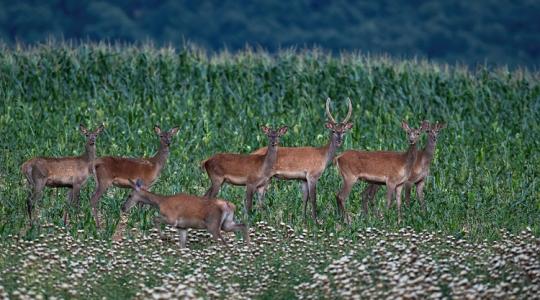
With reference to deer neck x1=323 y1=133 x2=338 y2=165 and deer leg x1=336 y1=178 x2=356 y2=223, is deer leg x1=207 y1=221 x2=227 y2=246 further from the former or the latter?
deer neck x1=323 y1=133 x2=338 y2=165

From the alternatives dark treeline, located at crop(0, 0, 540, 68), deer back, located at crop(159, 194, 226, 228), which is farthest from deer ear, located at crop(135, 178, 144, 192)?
dark treeline, located at crop(0, 0, 540, 68)

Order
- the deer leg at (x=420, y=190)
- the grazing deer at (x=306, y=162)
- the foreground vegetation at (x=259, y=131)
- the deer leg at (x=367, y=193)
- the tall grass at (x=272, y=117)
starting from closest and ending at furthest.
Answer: the foreground vegetation at (x=259, y=131) < the grazing deer at (x=306, y=162) < the tall grass at (x=272, y=117) < the deer leg at (x=367, y=193) < the deer leg at (x=420, y=190)

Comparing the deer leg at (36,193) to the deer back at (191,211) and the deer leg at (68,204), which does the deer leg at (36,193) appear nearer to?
the deer leg at (68,204)

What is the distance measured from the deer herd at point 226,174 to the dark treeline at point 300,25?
38138 mm

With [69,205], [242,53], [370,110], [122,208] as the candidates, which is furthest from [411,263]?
[242,53]

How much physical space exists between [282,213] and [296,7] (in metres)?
43.9

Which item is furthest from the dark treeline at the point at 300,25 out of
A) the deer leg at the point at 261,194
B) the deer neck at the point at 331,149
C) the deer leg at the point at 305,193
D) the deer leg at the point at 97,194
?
the deer leg at the point at 97,194

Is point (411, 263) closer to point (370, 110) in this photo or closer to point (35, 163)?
point (35, 163)

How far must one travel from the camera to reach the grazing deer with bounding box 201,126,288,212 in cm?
1738

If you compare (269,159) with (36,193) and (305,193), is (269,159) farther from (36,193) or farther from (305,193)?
(36,193)

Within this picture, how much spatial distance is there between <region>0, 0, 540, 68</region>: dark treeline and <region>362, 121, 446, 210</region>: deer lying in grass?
3761 centimetres

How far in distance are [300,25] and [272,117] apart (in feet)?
116

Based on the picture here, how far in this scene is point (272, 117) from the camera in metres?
24.5

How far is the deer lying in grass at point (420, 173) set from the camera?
1823 centimetres
